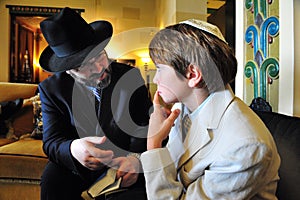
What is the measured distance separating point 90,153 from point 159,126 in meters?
0.29

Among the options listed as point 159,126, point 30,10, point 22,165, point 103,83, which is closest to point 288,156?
point 159,126

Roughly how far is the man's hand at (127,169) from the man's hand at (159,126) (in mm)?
266

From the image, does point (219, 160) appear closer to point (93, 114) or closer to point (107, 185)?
point (107, 185)

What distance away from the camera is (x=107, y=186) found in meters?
0.96

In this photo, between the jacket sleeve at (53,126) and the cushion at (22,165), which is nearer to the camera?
the jacket sleeve at (53,126)

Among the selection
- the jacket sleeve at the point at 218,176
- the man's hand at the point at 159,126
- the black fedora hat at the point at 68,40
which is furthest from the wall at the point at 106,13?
the jacket sleeve at the point at 218,176

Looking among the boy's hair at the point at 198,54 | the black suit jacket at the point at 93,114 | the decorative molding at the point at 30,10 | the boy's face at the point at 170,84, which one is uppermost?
the decorative molding at the point at 30,10

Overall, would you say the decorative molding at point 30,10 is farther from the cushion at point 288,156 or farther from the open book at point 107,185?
the cushion at point 288,156

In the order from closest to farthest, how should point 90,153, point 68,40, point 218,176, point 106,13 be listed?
point 218,176 → point 90,153 → point 68,40 → point 106,13

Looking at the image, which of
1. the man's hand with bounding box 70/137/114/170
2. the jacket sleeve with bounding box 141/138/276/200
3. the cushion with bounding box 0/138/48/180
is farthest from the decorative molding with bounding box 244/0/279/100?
the cushion with bounding box 0/138/48/180

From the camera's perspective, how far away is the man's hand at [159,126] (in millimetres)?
757

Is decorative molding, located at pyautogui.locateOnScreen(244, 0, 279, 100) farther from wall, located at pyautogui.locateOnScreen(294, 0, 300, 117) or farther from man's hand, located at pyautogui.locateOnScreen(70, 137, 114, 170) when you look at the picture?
man's hand, located at pyautogui.locateOnScreen(70, 137, 114, 170)

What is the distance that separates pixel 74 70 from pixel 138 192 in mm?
502

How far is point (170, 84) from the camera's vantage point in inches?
30.2
